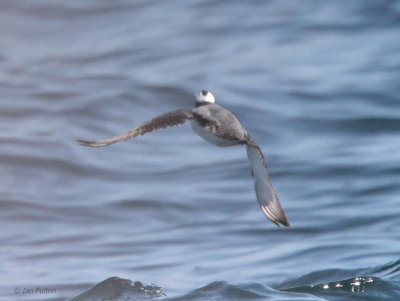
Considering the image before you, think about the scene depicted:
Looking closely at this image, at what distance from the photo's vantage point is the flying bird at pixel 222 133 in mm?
4906

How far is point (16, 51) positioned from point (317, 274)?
11320 mm

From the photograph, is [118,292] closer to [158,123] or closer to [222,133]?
[158,123]

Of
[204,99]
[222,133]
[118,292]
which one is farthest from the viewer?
[118,292]

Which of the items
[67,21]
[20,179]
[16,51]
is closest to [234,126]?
[20,179]

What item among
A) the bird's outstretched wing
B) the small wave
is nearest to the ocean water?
the small wave

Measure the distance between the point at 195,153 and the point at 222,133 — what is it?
8.03m

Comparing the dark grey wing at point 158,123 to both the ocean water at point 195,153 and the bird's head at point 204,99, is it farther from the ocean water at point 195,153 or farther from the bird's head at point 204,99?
the ocean water at point 195,153

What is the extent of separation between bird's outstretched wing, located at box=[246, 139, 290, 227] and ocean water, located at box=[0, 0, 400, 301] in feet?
5.21

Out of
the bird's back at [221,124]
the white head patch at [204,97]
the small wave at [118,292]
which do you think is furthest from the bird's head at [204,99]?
the small wave at [118,292]

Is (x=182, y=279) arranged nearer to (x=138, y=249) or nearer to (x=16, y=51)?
(x=138, y=249)

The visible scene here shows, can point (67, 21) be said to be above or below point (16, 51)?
above

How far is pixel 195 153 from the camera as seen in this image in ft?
42.4

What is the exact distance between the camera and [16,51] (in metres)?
17.8

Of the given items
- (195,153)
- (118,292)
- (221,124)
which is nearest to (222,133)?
(221,124)
